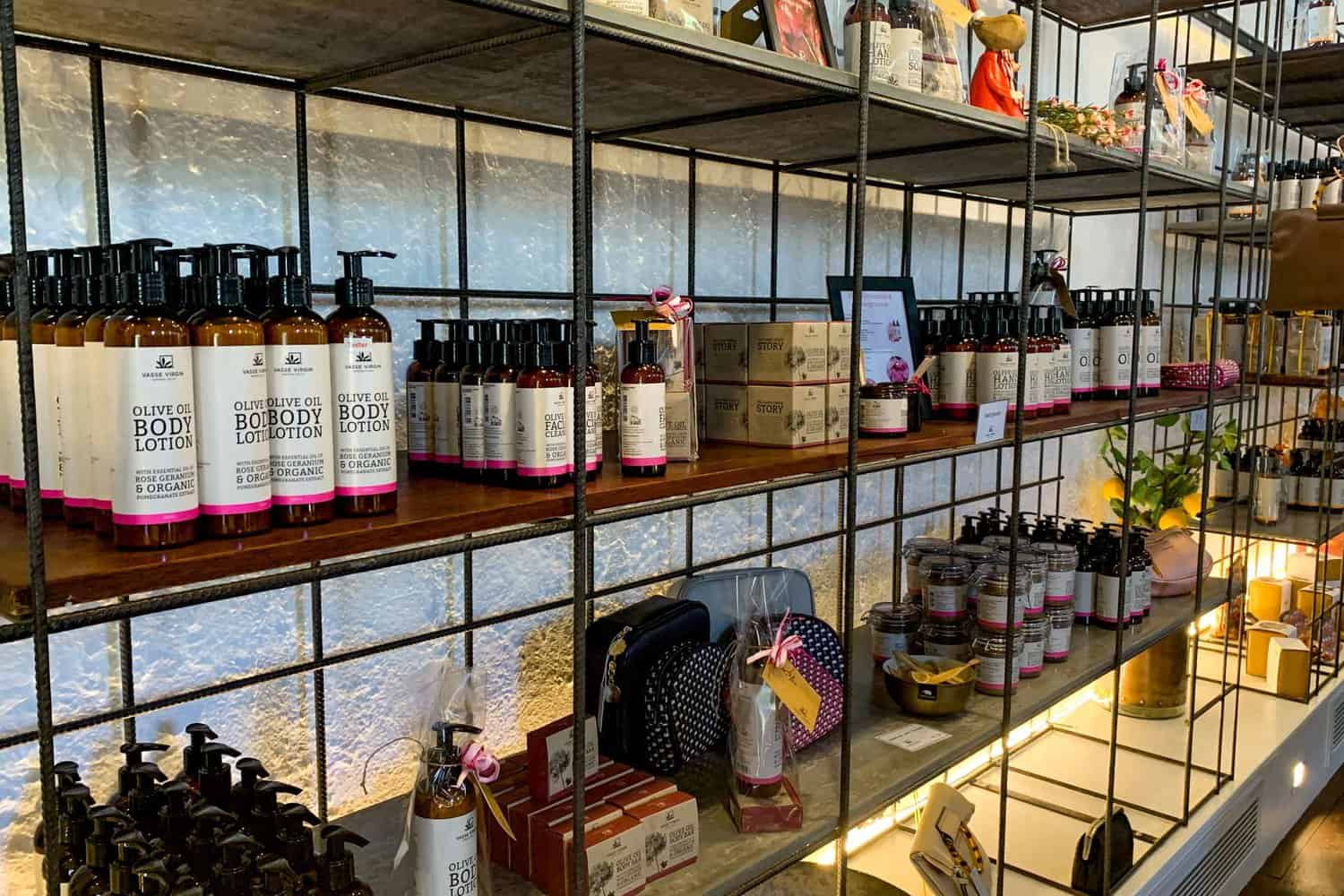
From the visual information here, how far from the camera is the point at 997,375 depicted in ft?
6.69

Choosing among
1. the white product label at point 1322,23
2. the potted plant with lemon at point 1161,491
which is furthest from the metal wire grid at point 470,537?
the white product label at point 1322,23

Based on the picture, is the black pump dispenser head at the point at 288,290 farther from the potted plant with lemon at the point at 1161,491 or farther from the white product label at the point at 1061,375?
the potted plant with lemon at the point at 1161,491

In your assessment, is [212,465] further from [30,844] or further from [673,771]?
[673,771]

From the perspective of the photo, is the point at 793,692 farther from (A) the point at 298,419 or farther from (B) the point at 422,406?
(A) the point at 298,419

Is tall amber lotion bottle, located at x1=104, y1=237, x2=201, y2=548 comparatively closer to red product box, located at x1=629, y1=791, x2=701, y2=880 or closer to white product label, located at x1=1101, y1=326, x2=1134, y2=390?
red product box, located at x1=629, y1=791, x2=701, y2=880

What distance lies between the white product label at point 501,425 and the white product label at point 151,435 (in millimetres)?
393

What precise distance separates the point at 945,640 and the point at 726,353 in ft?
2.77

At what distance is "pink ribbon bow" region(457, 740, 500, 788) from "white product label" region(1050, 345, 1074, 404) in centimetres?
148

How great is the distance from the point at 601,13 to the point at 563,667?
1.15 m

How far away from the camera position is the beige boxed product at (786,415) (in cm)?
161

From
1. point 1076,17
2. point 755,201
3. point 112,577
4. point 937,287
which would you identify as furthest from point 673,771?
point 1076,17

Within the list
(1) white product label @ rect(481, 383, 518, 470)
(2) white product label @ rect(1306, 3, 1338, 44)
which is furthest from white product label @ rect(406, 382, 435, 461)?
(2) white product label @ rect(1306, 3, 1338, 44)

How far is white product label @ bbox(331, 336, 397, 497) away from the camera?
38.9 inches

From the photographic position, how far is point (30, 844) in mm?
1258
